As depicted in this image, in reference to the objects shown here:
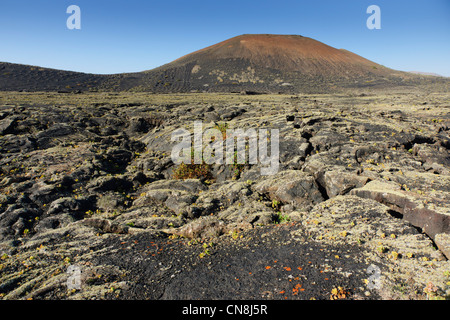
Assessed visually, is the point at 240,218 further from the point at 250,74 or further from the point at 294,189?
the point at 250,74

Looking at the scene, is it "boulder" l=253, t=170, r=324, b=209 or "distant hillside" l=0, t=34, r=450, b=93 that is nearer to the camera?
"boulder" l=253, t=170, r=324, b=209

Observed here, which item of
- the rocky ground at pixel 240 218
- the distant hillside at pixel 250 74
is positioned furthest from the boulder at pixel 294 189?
the distant hillside at pixel 250 74

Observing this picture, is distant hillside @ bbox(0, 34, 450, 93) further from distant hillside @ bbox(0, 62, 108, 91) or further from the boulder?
the boulder

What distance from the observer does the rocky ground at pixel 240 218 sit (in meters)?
4.86

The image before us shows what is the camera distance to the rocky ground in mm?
4855

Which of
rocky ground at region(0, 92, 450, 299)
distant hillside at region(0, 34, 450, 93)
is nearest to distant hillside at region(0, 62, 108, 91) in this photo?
distant hillside at region(0, 34, 450, 93)

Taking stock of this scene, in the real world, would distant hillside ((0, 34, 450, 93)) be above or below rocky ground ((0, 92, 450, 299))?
above

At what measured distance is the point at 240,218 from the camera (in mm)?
7676

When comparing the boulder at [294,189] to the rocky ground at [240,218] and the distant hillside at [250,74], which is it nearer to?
the rocky ground at [240,218]

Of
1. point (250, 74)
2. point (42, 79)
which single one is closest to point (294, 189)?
point (250, 74)

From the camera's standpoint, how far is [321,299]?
426cm

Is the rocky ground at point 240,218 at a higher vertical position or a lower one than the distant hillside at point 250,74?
lower

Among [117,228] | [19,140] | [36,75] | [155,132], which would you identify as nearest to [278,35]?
[36,75]
